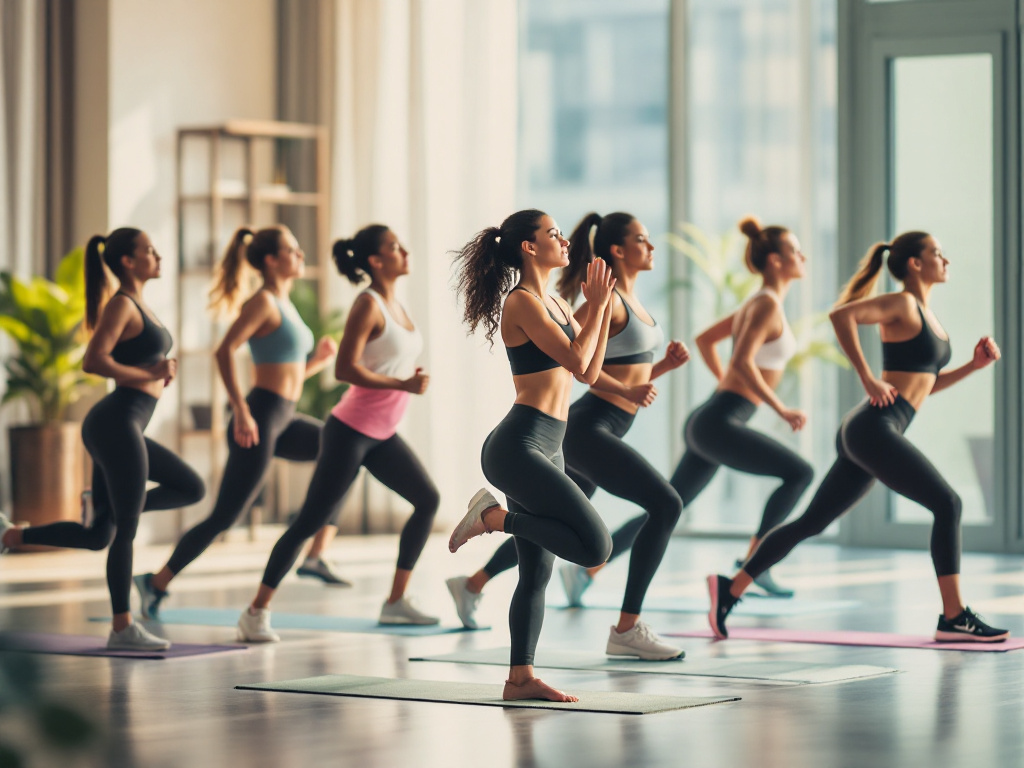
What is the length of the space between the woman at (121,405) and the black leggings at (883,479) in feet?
6.32

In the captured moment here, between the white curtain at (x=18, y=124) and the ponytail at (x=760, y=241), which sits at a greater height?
the white curtain at (x=18, y=124)

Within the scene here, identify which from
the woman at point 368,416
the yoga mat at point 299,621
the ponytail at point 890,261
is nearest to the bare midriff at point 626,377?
the woman at point 368,416

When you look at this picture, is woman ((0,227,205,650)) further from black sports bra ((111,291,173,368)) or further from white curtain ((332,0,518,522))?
white curtain ((332,0,518,522))

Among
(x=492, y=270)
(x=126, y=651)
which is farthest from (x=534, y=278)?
(x=126, y=651)

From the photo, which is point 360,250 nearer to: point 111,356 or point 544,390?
point 111,356

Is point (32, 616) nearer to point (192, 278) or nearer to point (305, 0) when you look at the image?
point (192, 278)

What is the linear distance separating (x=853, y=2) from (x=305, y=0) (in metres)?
Answer: 3.18

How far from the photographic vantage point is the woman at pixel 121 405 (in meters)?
4.70

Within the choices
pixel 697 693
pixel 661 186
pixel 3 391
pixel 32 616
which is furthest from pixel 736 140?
pixel 697 693

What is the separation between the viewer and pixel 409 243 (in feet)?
29.9

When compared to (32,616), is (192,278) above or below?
above

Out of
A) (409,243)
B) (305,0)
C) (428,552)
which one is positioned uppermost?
(305,0)

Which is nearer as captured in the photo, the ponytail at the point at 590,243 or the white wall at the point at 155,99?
the ponytail at the point at 590,243

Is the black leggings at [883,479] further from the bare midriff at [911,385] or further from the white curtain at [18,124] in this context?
the white curtain at [18,124]
